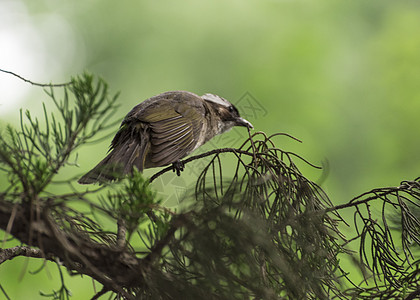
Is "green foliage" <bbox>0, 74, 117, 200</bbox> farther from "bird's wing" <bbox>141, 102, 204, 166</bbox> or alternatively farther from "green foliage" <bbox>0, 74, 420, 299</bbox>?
"bird's wing" <bbox>141, 102, 204, 166</bbox>

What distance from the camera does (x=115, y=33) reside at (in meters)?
6.27

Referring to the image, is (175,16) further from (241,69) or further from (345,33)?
(345,33)

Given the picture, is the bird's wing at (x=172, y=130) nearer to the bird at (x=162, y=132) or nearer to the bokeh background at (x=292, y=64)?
the bird at (x=162, y=132)

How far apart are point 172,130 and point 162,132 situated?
8 cm

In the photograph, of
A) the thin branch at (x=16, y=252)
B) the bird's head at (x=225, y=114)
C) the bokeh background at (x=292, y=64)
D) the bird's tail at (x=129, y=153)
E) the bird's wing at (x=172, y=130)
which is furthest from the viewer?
the bokeh background at (x=292, y=64)

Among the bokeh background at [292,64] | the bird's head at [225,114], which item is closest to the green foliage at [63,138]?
the bird's head at [225,114]

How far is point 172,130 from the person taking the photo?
7.09 ft

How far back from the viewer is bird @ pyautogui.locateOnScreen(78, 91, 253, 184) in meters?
1.85

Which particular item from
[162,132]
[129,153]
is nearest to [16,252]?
[129,153]

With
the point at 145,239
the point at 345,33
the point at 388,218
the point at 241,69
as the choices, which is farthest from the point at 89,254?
the point at 345,33

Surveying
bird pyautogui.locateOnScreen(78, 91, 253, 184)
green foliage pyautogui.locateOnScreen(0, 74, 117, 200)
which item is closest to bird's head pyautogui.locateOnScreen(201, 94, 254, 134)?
bird pyautogui.locateOnScreen(78, 91, 253, 184)

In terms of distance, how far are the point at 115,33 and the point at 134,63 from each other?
596 mm

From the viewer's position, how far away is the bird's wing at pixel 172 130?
2045mm

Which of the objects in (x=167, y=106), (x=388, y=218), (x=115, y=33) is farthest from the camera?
(x=115, y=33)
